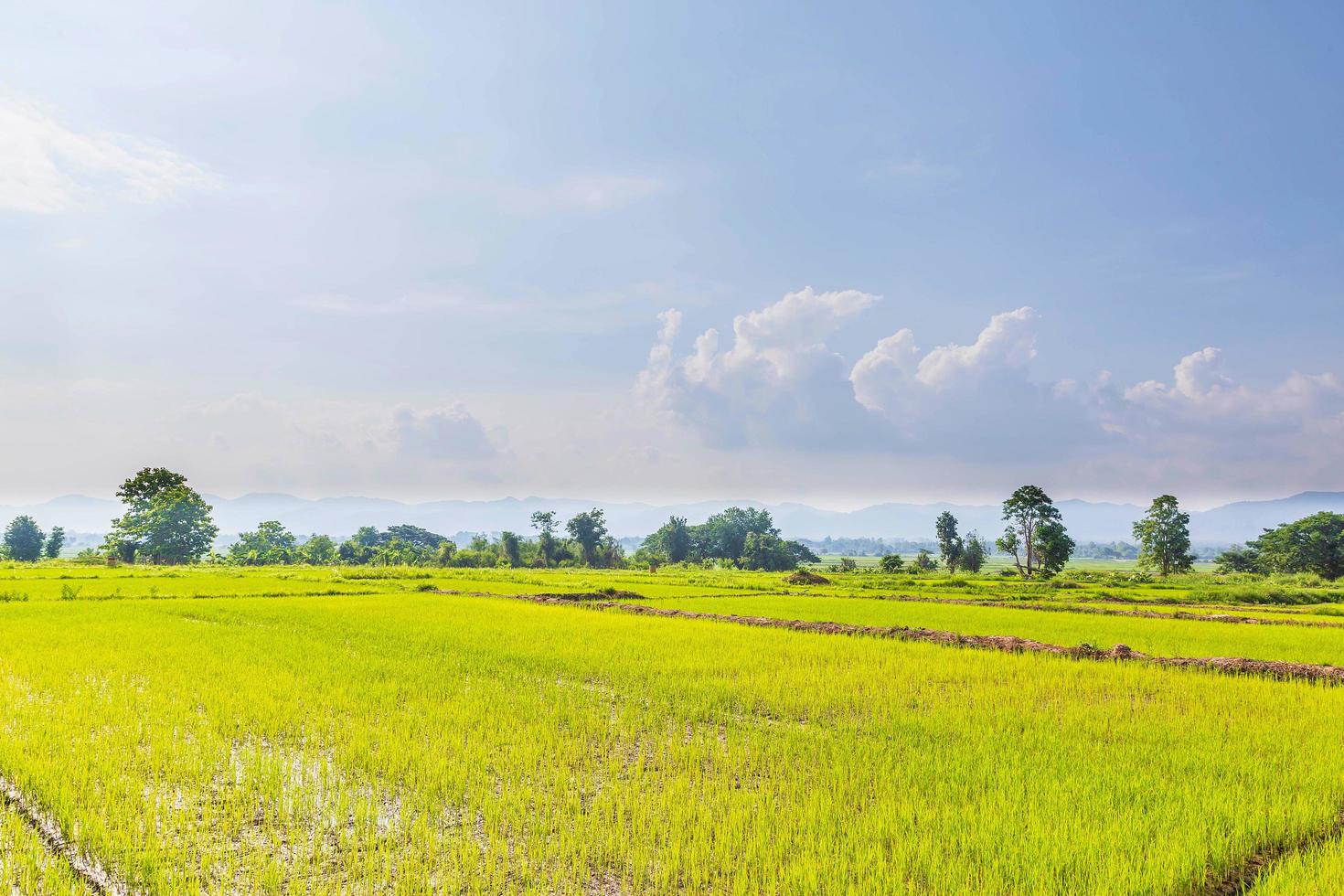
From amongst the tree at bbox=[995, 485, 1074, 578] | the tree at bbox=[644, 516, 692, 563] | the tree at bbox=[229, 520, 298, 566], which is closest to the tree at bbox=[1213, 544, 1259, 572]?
the tree at bbox=[995, 485, 1074, 578]

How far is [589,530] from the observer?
71250 mm

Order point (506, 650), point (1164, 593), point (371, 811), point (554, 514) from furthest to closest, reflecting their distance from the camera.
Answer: point (554, 514), point (1164, 593), point (506, 650), point (371, 811)

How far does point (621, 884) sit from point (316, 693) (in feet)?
18.5

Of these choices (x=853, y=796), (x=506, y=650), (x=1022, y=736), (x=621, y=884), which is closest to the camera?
(x=621, y=884)

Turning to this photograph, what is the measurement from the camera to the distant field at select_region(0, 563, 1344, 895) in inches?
153

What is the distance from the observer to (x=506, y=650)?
37.2 ft

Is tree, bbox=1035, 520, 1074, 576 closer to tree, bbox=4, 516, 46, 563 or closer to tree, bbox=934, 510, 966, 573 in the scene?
tree, bbox=934, 510, 966, 573

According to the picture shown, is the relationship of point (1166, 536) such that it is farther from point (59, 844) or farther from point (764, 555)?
point (59, 844)

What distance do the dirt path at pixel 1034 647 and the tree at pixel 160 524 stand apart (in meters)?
58.1

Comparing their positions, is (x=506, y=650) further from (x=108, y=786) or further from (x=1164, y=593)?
(x=1164, y=593)

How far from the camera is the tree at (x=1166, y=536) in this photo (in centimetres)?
5469

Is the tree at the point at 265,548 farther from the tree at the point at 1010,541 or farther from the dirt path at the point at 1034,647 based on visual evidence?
the tree at the point at 1010,541

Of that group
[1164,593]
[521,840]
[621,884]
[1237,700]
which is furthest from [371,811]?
[1164,593]

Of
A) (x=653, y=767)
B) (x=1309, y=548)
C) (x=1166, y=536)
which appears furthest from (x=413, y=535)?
(x=653, y=767)
